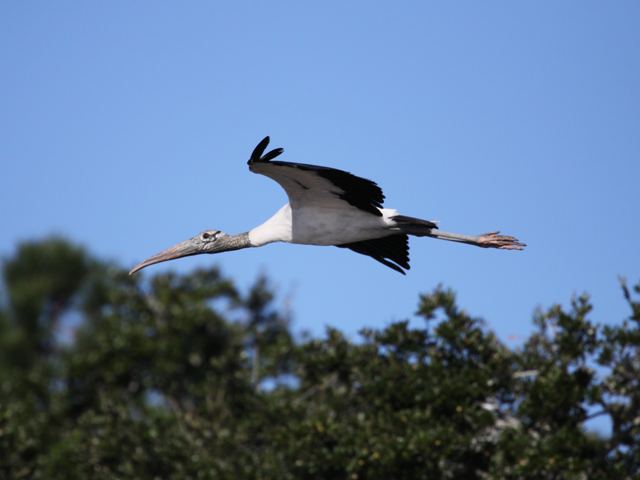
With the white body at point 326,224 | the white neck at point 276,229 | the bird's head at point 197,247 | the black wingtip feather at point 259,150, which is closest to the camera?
the black wingtip feather at point 259,150

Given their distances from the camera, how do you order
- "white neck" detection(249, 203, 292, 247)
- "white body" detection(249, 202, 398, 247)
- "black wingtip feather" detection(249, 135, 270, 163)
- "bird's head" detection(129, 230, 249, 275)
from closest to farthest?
"black wingtip feather" detection(249, 135, 270, 163), "white body" detection(249, 202, 398, 247), "white neck" detection(249, 203, 292, 247), "bird's head" detection(129, 230, 249, 275)

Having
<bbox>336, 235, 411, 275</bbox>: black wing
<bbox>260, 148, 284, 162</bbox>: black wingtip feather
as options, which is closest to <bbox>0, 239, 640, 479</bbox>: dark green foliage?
<bbox>336, 235, 411, 275</bbox>: black wing

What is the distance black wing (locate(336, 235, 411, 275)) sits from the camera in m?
11.1

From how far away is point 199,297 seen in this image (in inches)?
782

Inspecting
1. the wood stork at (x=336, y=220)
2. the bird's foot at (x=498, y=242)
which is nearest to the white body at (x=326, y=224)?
A: the wood stork at (x=336, y=220)

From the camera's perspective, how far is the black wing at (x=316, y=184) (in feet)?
29.7

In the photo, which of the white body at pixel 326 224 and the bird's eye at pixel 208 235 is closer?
the white body at pixel 326 224

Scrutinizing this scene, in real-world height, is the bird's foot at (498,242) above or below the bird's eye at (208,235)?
below

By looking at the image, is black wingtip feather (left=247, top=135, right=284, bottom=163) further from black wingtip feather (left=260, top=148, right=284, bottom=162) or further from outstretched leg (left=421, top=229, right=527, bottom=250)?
outstretched leg (left=421, top=229, right=527, bottom=250)

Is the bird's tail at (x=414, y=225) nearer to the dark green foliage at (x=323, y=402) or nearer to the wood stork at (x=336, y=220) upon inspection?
the wood stork at (x=336, y=220)

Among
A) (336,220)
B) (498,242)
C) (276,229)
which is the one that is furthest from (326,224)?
(498,242)

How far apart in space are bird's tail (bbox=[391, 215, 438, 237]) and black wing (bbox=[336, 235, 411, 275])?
552 mm

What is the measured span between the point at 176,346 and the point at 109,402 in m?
3.32

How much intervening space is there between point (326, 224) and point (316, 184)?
528 millimetres
